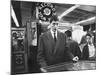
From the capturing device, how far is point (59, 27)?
173 centimetres

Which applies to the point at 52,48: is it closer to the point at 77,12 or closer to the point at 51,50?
the point at 51,50

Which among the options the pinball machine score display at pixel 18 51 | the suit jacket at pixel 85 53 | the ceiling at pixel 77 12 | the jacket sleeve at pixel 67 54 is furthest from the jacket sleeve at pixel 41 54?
the suit jacket at pixel 85 53

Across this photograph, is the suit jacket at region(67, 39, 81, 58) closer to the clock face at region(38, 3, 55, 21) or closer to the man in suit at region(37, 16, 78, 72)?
the man in suit at region(37, 16, 78, 72)

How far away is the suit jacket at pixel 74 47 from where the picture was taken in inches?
68.8

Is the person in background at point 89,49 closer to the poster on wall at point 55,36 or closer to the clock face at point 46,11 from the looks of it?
the poster on wall at point 55,36

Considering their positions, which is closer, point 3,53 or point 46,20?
point 3,53

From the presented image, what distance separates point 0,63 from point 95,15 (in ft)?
4.51

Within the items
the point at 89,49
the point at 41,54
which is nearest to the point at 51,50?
the point at 41,54

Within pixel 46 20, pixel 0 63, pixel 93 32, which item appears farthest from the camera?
pixel 93 32

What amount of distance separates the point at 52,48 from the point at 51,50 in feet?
0.09

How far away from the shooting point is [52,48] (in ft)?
5.59

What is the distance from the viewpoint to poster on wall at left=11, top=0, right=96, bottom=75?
1639 millimetres

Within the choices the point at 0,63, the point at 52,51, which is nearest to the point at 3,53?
the point at 0,63

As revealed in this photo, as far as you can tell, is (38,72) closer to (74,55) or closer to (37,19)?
(74,55)
